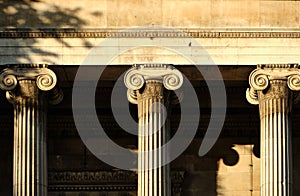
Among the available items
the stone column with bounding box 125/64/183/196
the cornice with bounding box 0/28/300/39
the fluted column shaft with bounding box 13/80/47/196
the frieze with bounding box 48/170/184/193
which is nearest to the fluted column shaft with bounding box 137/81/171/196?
the stone column with bounding box 125/64/183/196

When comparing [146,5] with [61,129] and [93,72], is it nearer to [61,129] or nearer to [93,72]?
[93,72]

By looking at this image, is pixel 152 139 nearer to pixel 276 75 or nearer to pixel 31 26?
pixel 276 75

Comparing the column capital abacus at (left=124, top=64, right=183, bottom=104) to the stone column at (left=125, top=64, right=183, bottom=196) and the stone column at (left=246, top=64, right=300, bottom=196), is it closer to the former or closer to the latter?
the stone column at (left=125, top=64, right=183, bottom=196)

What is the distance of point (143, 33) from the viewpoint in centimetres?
5425

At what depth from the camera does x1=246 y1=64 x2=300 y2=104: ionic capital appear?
178 feet

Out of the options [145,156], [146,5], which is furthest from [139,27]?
[145,156]

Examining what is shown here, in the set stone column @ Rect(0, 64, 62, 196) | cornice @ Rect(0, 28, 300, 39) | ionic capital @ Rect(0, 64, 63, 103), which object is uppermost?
cornice @ Rect(0, 28, 300, 39)

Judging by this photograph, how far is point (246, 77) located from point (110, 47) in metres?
4.53

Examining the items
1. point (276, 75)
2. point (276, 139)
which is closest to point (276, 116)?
point (276, 139)

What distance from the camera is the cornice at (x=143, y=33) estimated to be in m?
54.1

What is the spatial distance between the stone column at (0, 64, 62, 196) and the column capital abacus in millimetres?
2397

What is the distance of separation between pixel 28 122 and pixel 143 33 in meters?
4.53

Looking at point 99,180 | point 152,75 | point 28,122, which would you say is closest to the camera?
point 28,122

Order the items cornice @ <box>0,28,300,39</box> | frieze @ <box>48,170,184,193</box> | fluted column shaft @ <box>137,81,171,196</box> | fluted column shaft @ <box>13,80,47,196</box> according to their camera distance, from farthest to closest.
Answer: frieze @ <box>48,170,184,193</box> < cornice @ <box>0,28,300,39</box> < fluted column shaft @ <box>137,81,171,196</box> < fluted column shaft @ <box>13,80,47,196</box>
